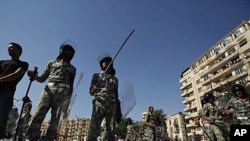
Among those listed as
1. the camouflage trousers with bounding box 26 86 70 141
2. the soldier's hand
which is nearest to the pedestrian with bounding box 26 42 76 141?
the camouflage trousers with bounding box 26 86 70 141

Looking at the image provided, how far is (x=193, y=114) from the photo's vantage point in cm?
5950

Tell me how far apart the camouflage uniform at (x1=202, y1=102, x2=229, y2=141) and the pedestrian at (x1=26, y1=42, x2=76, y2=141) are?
4.65m

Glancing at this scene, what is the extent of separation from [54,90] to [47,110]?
395 mm

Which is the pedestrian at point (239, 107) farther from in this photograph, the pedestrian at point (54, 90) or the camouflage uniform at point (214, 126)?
the pedestrian at point (54, 90)

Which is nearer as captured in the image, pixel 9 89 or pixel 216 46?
pixel 9 89

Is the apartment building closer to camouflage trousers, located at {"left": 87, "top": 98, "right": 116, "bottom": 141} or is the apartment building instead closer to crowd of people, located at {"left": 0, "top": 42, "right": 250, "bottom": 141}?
crowd of people, located at {"left": 0, "top": 42, "right": 250, "bottom": 141}

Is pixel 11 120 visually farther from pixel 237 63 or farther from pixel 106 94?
pixel 237 63

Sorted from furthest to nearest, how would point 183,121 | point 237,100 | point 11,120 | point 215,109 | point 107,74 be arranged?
1. point 183,121
2. point 11,120
3. point 215,109
4. point 237,100
5. point 107,74

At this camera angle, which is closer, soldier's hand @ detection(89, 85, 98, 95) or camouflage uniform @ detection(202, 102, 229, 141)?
soldier's hand @ detection(89, 85, 98, 95)

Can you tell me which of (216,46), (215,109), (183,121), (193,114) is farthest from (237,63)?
(215,109)

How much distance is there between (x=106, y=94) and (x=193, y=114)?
201 feet

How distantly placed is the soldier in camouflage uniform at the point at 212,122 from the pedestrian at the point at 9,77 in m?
5.58

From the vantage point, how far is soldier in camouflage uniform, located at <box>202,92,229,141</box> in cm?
571

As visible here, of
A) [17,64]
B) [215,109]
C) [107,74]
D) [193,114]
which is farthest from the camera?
[193,114]
